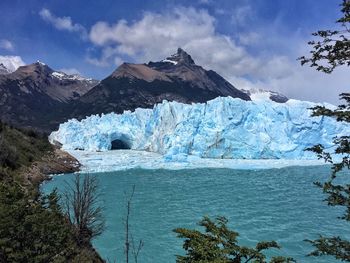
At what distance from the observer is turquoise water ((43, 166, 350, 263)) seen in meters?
15.9

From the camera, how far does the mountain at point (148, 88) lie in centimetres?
14438

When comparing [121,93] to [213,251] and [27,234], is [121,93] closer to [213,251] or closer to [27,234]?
[27,234]

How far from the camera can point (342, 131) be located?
45250 mm

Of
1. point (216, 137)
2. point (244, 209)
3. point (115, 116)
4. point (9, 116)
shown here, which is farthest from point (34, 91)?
point (244, 209)

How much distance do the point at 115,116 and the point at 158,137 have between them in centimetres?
1032

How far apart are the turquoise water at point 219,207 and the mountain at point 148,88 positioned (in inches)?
4072

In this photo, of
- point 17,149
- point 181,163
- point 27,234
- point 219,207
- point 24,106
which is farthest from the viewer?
point 24,106

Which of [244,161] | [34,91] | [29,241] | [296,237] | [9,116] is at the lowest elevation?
[296,237]

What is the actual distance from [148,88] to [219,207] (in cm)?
13555

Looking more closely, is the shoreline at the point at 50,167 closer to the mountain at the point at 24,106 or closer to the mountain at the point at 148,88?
the mountain at the point at 148,88

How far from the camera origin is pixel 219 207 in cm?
2234

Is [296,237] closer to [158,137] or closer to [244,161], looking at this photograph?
[244,161]

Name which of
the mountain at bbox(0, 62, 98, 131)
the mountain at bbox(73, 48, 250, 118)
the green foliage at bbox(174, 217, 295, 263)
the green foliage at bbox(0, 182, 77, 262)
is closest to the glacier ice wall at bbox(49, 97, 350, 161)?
the green foliage at bbox(0, 182, 77, 262)

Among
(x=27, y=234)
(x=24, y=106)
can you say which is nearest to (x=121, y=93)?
(x=24, y=106)
